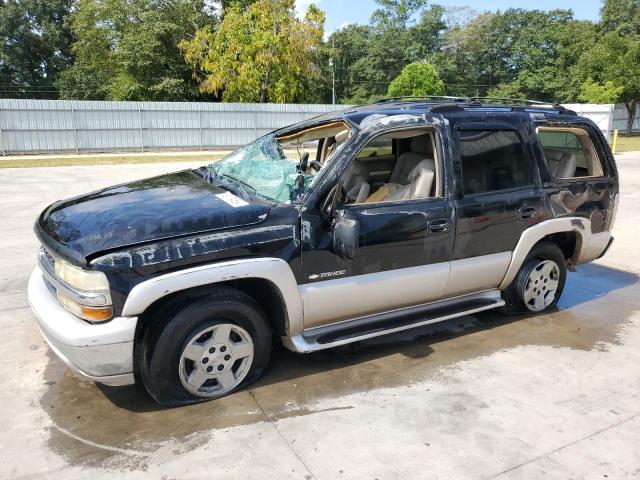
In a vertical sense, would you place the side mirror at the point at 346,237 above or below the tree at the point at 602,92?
below

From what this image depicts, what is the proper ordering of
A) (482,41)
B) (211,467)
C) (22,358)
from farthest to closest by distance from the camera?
(482,41)
(22,358)
(211,467)

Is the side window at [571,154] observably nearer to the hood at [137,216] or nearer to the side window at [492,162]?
the side window at [492,162]

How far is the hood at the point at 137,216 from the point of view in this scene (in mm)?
3104

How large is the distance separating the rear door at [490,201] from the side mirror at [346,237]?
1073 millimetres

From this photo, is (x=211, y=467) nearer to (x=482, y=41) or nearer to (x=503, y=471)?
(x=503, y=471)

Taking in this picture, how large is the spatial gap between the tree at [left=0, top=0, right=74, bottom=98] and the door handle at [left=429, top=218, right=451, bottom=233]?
5439cm

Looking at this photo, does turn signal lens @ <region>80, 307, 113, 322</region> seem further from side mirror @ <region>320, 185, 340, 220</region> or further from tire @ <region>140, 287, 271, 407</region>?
side mirror @ <region>320, 185, 340, 220</region>

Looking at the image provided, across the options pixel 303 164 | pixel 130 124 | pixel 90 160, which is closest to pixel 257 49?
pixel 130 124

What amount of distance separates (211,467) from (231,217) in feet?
4.69

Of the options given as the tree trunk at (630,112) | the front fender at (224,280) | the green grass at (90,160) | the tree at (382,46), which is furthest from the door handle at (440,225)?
the tree at (382,46)

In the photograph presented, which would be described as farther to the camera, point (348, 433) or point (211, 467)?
point (348, 433)

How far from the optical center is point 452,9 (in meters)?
64.5

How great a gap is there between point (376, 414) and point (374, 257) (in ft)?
3.44

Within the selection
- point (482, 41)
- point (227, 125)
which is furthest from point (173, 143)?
point (482, 41)
